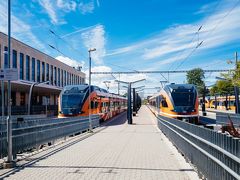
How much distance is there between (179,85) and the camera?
25.7 metres

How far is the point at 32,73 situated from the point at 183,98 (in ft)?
118

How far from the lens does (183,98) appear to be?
82.0 feet

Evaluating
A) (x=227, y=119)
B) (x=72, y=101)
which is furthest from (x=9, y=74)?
(x=72, y=101)

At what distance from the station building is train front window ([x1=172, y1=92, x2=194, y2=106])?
1441cm

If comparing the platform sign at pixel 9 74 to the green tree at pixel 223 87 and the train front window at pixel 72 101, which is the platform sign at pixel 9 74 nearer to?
the train front window at pixel 72 101

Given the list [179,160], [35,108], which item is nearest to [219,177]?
[179,160]

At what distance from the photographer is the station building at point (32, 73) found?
131 feet

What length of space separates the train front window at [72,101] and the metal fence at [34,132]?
7961 mm

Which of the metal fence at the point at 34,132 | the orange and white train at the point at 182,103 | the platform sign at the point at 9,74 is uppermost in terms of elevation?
the platform sign at the point at 9,74

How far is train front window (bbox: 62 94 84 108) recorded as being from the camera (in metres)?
25.7

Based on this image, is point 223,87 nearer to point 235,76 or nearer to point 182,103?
point 235,76

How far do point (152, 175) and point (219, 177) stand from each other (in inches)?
88.9

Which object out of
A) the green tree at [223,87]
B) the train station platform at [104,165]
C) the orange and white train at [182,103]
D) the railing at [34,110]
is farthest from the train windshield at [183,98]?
the green tree at [223,87]

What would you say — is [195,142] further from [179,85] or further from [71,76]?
[71,76]
